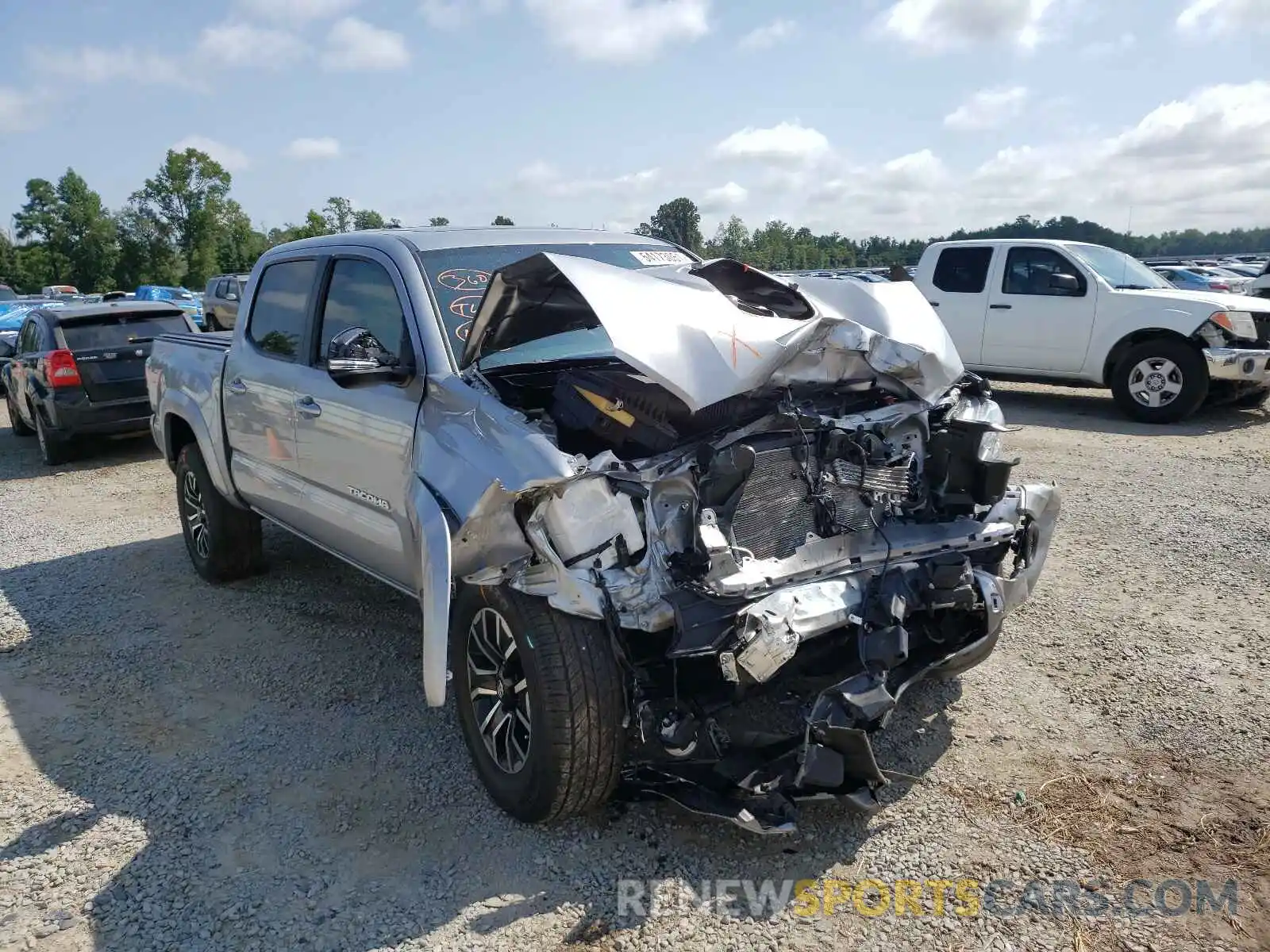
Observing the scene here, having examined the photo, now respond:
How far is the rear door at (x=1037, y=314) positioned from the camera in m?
10.1

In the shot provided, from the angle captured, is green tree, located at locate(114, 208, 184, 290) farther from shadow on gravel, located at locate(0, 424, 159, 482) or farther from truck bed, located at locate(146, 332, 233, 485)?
truck bed, located at locate(146, 332, 233, 485)

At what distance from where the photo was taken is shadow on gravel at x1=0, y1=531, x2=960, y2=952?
109 inches

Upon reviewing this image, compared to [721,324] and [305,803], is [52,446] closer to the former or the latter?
[305,803]

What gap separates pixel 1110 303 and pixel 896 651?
27.8ft

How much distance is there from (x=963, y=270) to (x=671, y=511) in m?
9.40

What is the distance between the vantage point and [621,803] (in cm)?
322

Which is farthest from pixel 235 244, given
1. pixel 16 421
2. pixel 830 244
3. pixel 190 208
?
pixel 16 421

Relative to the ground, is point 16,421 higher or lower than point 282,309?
lower

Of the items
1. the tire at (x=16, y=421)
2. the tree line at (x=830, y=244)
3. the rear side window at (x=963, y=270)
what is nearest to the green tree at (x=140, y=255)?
the tree line at (x=830, y=244)

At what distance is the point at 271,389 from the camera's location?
4.60 meters

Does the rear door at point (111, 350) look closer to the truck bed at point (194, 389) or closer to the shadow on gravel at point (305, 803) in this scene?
the truck bed at point (194, 389)

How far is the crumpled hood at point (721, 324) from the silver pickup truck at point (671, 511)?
11 mm

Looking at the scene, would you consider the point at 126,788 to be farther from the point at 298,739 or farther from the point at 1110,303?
the point at 1110,303

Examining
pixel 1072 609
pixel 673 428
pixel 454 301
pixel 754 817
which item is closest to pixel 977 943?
pixel 754 817
